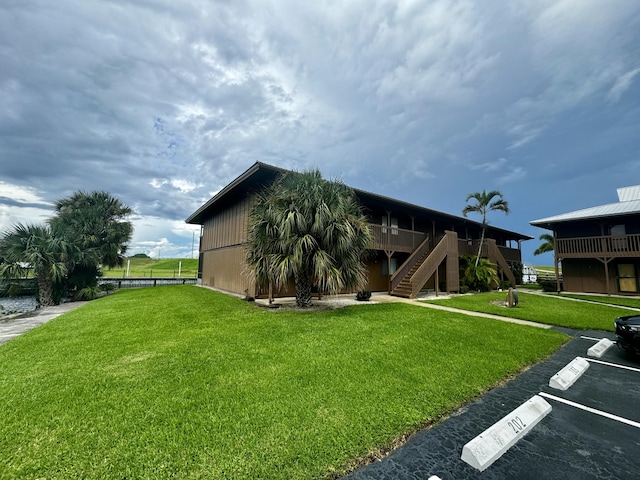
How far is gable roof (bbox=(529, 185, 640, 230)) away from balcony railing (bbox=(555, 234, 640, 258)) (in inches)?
52.8

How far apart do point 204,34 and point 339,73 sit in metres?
7.77

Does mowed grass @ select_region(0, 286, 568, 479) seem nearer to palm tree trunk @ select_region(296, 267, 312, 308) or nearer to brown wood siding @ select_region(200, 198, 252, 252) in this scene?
palm tree trunk @ select_region(296, 267, 312, 308)

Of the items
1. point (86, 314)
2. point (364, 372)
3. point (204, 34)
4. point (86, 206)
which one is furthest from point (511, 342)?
point (86, 206)

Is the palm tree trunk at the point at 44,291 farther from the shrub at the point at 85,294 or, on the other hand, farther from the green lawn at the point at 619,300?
the green lawn at the point at 619,300

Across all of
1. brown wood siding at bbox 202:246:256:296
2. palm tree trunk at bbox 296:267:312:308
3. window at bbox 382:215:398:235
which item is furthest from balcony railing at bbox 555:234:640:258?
brown wood siding at bbox 202:246:256:296

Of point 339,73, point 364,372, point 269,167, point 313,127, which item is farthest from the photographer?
point 313,127

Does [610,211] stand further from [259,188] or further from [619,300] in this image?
[259,188]

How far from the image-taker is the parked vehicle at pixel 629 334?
5.04 metres

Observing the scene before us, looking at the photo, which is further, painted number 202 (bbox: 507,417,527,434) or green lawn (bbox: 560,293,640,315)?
green lawn (bbox: 560,293,640,315)

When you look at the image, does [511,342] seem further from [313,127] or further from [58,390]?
[313,127]

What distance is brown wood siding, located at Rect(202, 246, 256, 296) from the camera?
1249cm

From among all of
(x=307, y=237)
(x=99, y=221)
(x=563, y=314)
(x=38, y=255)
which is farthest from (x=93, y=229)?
(x=563, y=314)

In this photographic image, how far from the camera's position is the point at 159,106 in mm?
12094

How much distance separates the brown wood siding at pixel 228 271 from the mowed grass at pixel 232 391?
17.9 ft
